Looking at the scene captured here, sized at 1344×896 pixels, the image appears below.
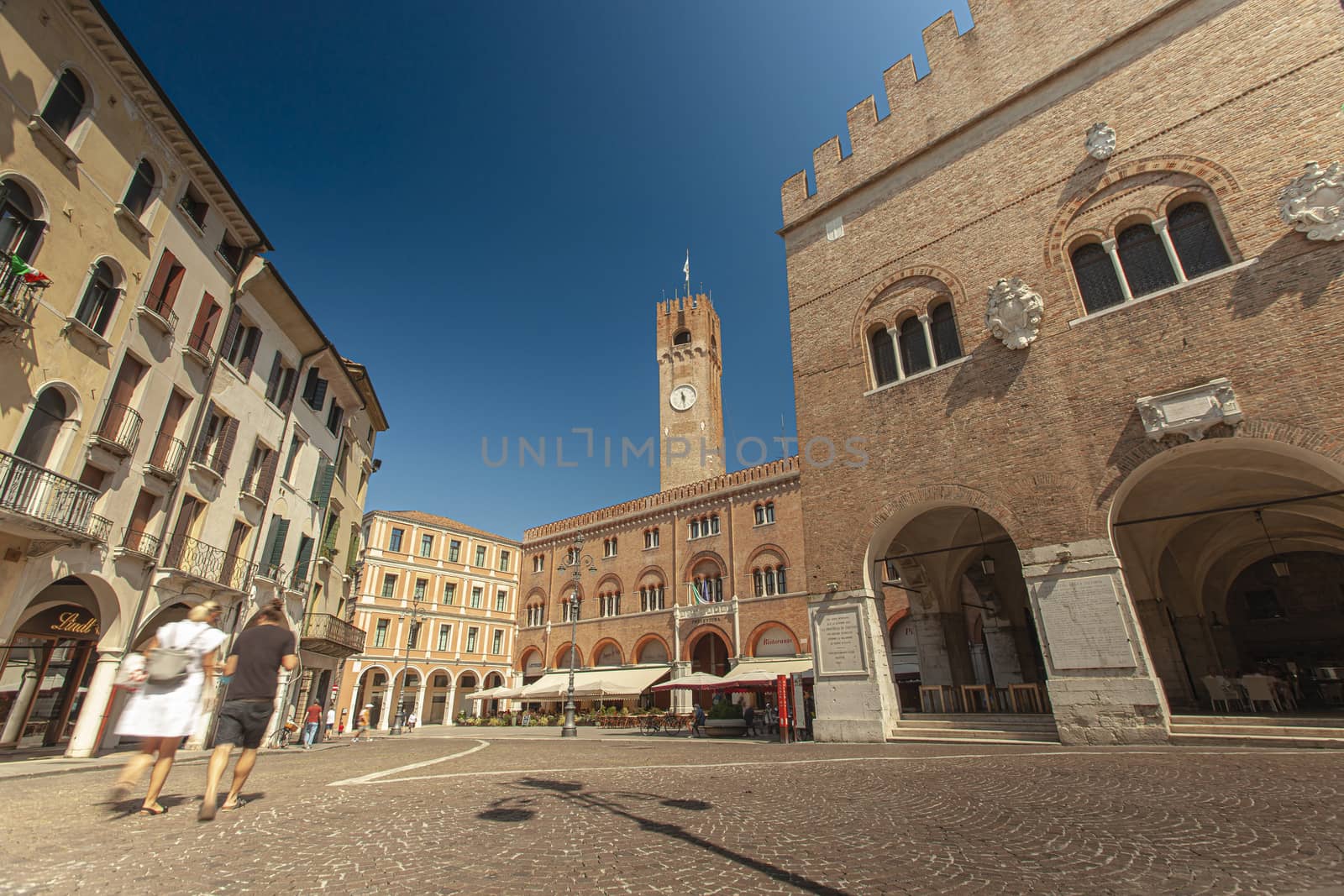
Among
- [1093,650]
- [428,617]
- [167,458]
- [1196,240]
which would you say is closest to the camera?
[1093,650]

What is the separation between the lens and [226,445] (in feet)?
47.3

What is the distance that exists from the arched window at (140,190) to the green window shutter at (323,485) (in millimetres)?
9385

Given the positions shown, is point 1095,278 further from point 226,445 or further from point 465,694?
point 465,694

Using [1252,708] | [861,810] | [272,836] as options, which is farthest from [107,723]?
[1252,708]

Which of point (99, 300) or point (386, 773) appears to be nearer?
point (386, 773)

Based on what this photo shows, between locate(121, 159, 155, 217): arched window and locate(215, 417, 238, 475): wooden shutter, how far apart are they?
4.77 m

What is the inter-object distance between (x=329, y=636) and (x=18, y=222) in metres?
14.4

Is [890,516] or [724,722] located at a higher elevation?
[890,516]

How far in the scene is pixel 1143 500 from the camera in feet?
45.2

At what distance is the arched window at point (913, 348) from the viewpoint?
46.4ft

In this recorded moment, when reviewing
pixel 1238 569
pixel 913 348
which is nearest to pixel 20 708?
pixel 913 348

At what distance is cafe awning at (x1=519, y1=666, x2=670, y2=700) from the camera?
28391 millimetres

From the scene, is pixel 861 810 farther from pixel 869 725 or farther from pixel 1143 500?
pixel 1143 500

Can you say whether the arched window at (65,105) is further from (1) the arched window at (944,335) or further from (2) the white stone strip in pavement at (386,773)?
(1) the arched window at (944,335)
